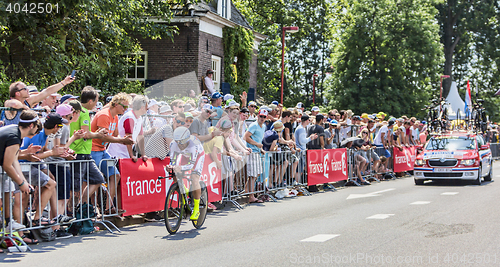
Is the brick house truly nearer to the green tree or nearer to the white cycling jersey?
the white cycling jersey

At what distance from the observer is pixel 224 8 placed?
29.1m

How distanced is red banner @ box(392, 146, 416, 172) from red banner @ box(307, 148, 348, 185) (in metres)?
4.45

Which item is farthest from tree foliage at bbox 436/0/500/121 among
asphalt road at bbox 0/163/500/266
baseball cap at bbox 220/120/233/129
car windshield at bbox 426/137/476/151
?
baseball cap at bbox 220/120/233/129

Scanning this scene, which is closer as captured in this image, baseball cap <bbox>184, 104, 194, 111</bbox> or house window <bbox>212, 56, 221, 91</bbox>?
baseball cap <bbox>184, 104, 194, 111</bbox>

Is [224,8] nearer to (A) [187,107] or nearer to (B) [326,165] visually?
(B) [326,165]

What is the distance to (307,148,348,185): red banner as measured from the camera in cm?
1567

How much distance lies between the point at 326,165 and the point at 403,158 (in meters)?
6.59

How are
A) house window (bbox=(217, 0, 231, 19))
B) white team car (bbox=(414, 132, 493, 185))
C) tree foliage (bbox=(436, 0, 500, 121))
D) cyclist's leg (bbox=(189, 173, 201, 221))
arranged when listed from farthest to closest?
tree foliage (bbox=(436, 0, 500, 121)) < house window (bbox=(217, 0, 231, 19)) < white team car (bbox=(414, 132, 493, 185)) < cyclist's leg (bbox=(189, 173, 201, 221))

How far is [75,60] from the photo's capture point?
688 inches

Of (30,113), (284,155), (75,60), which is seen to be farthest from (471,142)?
(30,113)

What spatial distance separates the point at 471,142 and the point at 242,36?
1444 cm

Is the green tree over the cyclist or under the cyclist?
over

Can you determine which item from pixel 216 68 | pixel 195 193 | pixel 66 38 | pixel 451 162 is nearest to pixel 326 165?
pixel 451 162

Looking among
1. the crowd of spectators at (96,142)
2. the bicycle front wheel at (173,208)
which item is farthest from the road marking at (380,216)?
the bicycle front wheel at (173,208)
